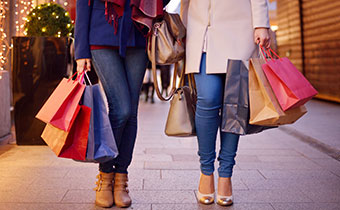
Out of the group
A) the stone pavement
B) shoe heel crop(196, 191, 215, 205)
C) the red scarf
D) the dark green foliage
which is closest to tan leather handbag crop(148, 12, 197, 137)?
the red scarf

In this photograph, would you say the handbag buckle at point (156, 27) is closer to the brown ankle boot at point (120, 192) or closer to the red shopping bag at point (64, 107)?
the red shopping bag at point (64, 107)

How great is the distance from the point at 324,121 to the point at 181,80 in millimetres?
4045

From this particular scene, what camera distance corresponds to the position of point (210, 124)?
2.55m

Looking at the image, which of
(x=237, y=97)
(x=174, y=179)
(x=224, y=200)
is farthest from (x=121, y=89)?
(x=174, y=179)

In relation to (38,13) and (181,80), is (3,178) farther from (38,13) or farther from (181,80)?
(38,13)

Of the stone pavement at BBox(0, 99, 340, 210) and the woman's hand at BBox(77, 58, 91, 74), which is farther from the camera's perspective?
the stone pavement at BBox(0, 99, 340, 210)

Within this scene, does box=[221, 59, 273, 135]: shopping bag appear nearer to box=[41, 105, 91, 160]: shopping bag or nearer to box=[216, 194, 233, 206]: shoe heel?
box=[216, 194, 233, 206]: shoe heel

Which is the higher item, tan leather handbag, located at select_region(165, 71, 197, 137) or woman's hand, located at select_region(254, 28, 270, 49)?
woman's hand, located at select_region(254, 28, 270, 49)

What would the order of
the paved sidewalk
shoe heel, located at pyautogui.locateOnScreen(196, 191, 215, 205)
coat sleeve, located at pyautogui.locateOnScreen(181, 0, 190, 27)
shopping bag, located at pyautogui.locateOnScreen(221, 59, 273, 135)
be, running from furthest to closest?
the paved sidewalk < coat sleeve, located at pyautogui.locateOnScreen(181, 0, 190, 27) < shoe heel, located at pyautogui.locateOnScreen(196, 191, 215, 205) < shopping bag, located at pyautogui.locateOnScreen(221, 59, 273, 135)

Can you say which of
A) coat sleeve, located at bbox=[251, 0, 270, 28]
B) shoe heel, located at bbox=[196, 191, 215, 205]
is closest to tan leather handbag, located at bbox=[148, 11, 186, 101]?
coat sleeve, located at bbox=[251, 0, 270, 28]

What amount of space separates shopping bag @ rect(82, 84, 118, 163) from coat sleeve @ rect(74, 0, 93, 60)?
0.23 m

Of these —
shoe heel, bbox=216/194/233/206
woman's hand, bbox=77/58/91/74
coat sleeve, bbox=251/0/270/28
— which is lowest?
shoe heel, bbox=216/194/233/206

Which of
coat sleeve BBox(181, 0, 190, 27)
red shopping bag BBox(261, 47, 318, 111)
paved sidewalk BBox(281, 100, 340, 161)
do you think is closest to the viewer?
red shopping bag BBox(261, 47, 318, 111)

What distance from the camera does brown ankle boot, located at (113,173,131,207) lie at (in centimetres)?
253
